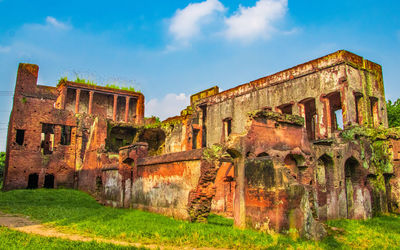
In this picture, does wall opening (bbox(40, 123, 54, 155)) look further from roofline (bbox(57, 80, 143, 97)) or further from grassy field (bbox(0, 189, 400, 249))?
grassy field (bbox(0, 189, 400, 249))

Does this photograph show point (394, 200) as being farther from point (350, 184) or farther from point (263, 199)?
point (263, 199)

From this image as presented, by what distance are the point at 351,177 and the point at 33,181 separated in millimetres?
20300

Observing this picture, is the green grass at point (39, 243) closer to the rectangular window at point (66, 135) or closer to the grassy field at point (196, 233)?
the grassy field at point (196, 233)

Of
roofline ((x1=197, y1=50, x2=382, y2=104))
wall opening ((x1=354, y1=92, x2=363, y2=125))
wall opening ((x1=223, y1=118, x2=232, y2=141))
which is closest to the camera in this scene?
roofline ((x1=197, y1=50, x2=382, y2=104))

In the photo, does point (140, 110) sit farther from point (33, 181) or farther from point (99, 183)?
point (99, 183)

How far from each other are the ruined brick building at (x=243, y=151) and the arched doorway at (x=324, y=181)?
0.13 feet

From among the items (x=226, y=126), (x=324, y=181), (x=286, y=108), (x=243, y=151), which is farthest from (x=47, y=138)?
(x=324, y=181)

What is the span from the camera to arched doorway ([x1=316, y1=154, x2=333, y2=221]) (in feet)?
42.6

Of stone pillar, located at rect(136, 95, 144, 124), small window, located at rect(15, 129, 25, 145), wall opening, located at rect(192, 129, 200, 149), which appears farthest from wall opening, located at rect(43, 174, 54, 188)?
wall opening, located at rect(192, 129, 200, 149)

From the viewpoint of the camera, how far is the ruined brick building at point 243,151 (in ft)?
31.6

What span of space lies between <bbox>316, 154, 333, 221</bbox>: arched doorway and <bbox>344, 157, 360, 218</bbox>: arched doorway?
113cm

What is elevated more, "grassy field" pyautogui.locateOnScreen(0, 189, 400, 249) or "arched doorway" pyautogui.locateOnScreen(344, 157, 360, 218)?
"arched doorway" pyautogui.locateOnScreen(344, 157, 360, 218)

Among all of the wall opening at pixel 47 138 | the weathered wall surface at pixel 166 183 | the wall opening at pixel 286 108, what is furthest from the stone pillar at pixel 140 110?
the weathered wall surface at pixel 166 183

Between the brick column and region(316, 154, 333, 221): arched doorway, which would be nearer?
region(316, 154, 333, 221): arched doorway
